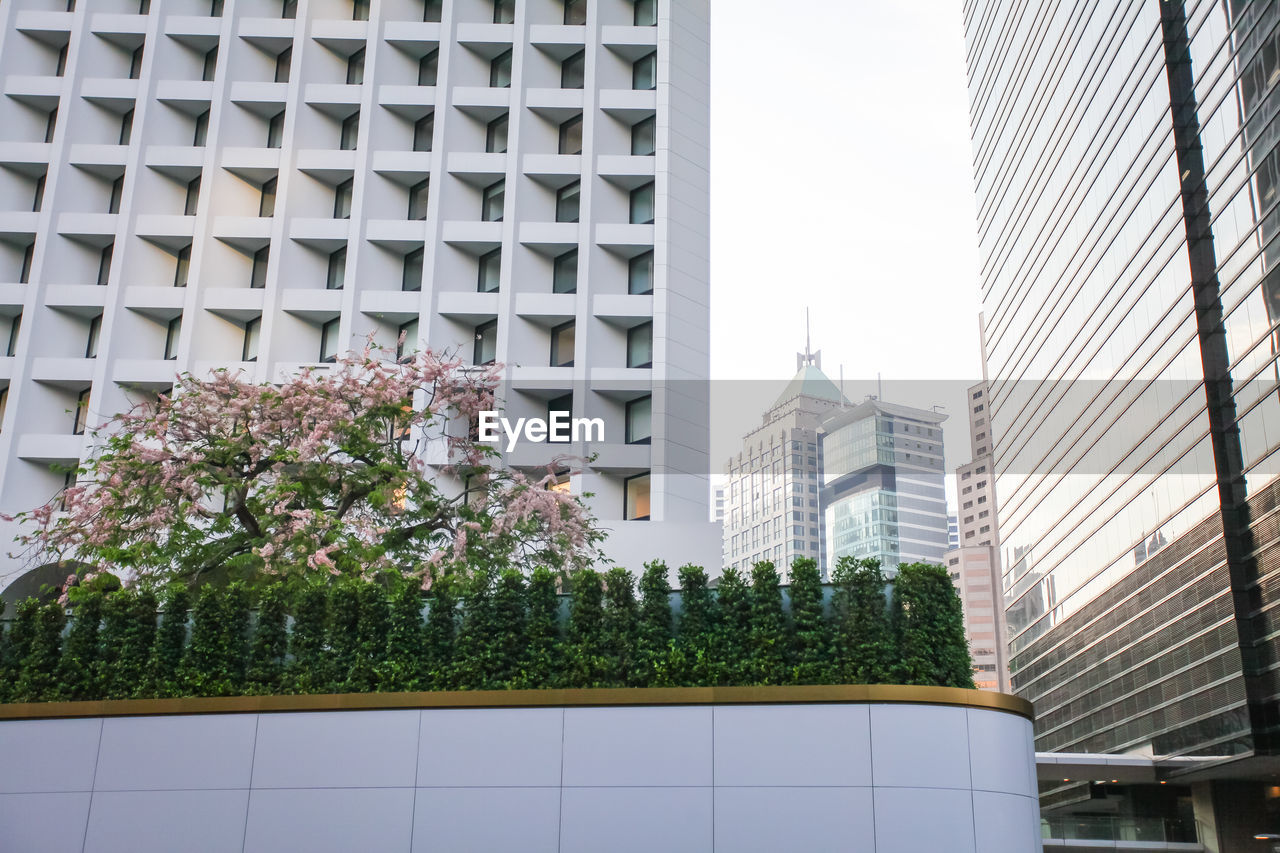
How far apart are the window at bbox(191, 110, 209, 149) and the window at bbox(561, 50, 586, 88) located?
12.2 m

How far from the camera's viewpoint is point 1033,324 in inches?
3445

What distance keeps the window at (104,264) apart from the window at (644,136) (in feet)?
57.8

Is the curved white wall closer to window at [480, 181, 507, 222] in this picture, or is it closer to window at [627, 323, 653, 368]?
window at [627, 323, 653, 368]

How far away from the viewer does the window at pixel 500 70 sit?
39719 mm

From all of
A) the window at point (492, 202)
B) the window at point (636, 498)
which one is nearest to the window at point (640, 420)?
the window at point (636, 498)

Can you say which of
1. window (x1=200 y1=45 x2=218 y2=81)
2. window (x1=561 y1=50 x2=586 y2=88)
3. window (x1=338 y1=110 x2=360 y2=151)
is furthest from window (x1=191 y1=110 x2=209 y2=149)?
window (x1=561 y1=50 x2=586 y2=88)

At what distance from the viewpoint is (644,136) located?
38.4 meters

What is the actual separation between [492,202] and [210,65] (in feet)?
38.3

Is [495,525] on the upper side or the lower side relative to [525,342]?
lower

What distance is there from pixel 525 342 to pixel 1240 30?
3683 centimetres

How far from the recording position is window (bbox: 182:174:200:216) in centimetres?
3953

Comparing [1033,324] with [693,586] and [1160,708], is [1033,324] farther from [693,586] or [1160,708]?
[693,586]

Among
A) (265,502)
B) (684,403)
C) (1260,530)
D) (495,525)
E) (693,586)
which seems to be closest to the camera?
(693,586)

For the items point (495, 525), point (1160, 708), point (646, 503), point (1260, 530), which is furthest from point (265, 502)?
point (1160, 708)
